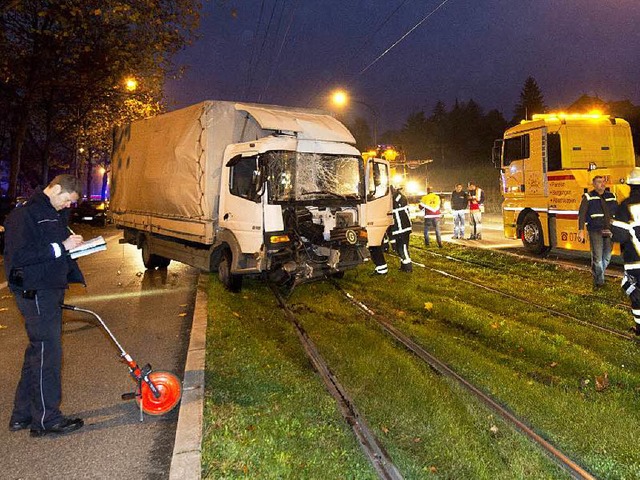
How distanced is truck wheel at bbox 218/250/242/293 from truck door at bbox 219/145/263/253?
61 centimetres

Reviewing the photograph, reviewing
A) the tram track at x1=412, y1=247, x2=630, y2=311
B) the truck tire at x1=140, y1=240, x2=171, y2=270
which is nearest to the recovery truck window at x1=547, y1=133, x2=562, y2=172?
the tram track at x1=412, y1=247, x2=630, y2=311

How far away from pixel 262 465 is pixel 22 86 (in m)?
24.6

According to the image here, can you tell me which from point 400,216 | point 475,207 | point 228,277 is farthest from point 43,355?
point 475,207

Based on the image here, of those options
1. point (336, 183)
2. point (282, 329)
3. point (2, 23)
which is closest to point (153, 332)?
point (282, 329)

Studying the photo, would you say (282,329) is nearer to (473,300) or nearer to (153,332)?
(153,332)

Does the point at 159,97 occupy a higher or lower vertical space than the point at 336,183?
higher

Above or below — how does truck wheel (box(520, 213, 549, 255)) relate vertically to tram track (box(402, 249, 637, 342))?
above

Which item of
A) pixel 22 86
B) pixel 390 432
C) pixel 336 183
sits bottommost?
pixel 390 432

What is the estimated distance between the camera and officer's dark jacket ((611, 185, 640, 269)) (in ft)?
20.7

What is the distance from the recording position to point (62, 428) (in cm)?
441

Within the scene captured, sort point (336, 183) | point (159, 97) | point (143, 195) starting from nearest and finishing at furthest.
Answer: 1. point (336, 183)
2. point (143, 195)
3. point (159, 97)

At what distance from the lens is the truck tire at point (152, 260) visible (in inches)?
522

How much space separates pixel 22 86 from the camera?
23.6 meters

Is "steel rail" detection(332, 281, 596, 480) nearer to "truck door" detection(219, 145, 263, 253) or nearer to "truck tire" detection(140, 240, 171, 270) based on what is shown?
"truck door" detection(219, 145, 263, 253)
